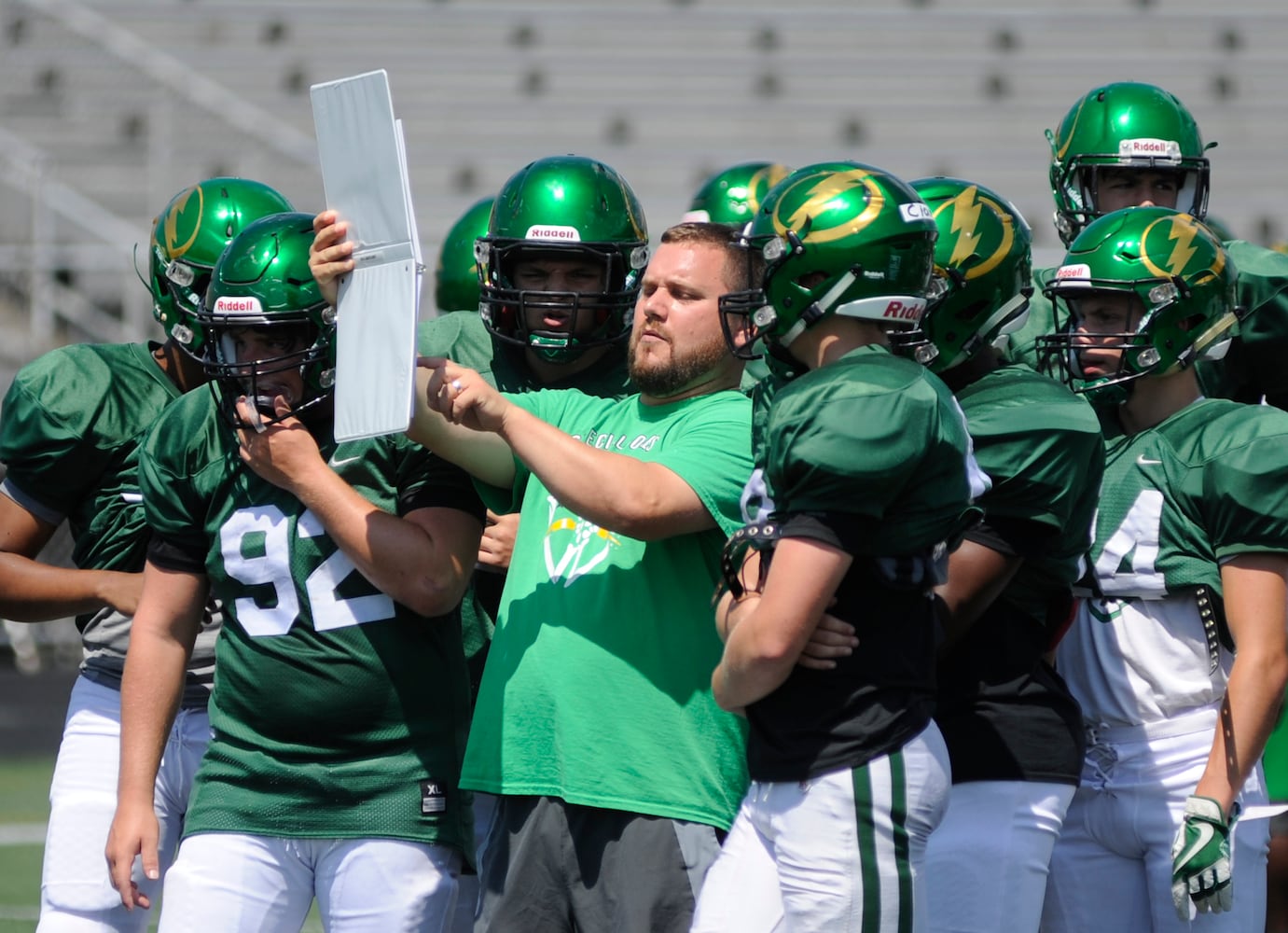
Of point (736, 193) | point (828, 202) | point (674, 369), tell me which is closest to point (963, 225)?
point (828, 202)

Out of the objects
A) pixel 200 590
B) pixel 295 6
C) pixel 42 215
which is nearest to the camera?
pixel 200 590

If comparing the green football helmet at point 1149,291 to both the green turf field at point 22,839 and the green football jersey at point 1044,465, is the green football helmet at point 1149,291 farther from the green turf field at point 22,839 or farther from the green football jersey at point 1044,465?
the green turf field at point 22,839

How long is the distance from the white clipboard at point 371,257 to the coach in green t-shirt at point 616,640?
12 cm

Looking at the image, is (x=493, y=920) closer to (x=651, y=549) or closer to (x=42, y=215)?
(x=651, y=549)

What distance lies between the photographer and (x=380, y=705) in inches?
119

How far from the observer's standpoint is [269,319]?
3041mm

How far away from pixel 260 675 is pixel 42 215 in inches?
367

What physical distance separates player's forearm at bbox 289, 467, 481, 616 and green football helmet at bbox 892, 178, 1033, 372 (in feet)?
3.13

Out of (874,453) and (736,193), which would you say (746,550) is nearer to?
(874,453)

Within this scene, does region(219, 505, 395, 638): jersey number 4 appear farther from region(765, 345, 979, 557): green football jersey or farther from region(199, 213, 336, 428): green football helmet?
region(765, 345, 979, 557): green football jersey

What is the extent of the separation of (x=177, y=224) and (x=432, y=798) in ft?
4.92

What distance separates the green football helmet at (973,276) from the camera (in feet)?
10.2

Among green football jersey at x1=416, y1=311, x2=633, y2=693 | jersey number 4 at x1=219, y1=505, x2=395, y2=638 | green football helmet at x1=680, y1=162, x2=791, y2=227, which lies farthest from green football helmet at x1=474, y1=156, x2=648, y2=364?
green football helmet at x1=680, y1=162, x2=791, y2=227

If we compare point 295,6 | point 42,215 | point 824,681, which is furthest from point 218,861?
point 295,6
